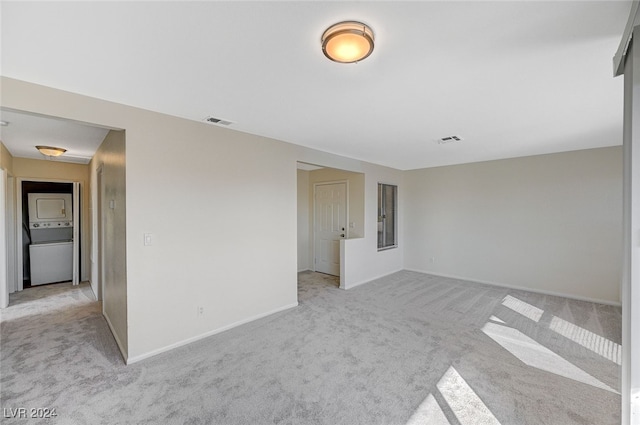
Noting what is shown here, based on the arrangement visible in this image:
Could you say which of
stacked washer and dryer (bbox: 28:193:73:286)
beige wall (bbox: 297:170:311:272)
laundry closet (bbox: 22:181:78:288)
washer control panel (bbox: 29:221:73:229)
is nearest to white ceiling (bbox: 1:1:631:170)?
beige wall (bbox: 297:170:311:272)

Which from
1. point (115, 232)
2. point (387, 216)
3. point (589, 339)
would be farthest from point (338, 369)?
point (387, 216)

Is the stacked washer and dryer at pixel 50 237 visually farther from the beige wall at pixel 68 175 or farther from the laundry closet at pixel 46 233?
the beige wall at pixel 68 175

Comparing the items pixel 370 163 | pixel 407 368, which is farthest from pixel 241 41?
pixel 370 163

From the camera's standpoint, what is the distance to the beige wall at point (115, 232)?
261 cm

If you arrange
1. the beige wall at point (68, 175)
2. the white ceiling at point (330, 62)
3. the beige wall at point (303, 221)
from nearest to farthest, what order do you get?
the white ceiling at point (330, 62) → the beige wall at point (68, 175) → the beige wall at point (303, 221)

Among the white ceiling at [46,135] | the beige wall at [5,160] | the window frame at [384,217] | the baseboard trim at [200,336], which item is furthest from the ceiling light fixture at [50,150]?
the window frame at [384,217]

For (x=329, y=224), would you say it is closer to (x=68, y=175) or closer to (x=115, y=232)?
(x=115, y=232)

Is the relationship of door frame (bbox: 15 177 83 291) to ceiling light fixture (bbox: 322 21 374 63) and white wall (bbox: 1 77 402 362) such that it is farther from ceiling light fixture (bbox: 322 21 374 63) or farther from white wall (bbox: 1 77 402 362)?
ceiling light fixture (bbox: 322 21 374 63)

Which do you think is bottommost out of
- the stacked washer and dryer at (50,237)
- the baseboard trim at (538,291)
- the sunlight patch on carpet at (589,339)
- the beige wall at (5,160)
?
the sunlight patch on carpet at (589,339)

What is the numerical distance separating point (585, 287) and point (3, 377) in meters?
7.35

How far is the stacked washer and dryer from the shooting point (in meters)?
5.09

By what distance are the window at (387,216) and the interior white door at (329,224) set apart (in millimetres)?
822

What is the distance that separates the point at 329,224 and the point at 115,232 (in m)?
3.97

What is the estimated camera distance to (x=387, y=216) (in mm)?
6066
